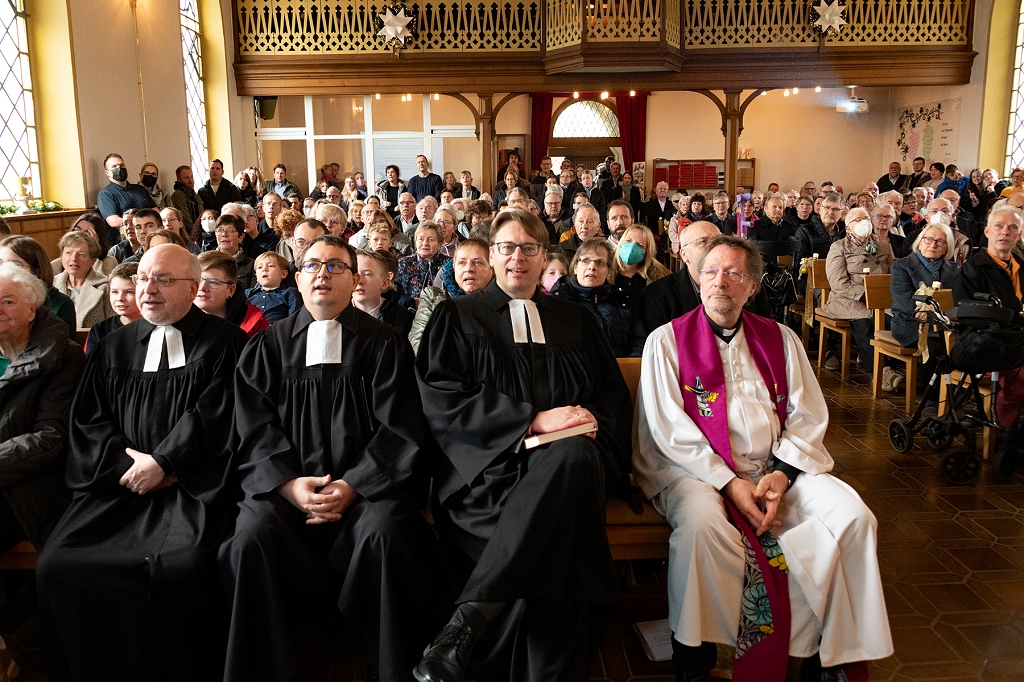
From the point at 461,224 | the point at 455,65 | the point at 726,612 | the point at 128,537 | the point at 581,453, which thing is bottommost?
the point at 726,612

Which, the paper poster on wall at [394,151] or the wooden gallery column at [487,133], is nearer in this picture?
the wooden gallery column at [487,133]

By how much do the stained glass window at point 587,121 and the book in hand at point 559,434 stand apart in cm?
1840

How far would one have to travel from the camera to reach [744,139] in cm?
2056

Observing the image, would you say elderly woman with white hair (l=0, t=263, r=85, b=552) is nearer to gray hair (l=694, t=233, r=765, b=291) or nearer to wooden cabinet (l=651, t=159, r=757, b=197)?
gray hair (l=694, t=233, r=765, b=291)

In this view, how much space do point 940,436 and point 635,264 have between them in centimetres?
224

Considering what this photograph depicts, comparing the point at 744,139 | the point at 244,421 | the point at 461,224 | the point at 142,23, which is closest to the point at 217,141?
the point at 142,23

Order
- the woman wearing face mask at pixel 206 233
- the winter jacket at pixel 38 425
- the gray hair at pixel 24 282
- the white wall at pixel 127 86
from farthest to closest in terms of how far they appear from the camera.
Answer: the white wall at pixel 127 86, the woman wearing face mask at pixel 206 233, the gray hair at pixel 24 282, the winter jacket at pixel 38 425

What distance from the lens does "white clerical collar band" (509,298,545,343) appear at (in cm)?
331

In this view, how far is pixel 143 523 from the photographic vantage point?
306 cm

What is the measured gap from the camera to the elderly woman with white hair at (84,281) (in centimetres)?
529

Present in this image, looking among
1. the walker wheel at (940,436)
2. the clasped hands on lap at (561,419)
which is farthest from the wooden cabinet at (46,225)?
the walker wheel at (940,436)

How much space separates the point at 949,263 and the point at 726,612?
16.1ft

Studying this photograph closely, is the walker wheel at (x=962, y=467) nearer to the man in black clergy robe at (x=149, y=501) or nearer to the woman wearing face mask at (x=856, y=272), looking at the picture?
the woman wearing face mask at (x=856, y=272)

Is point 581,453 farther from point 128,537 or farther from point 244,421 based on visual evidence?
point 128,537
